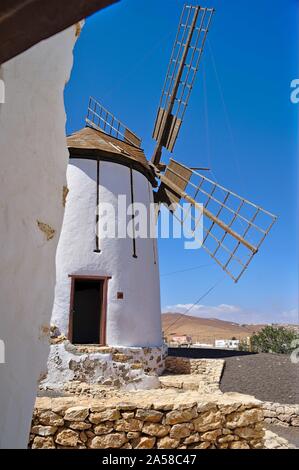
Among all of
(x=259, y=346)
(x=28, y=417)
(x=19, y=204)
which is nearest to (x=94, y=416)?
(x=28, y=417)

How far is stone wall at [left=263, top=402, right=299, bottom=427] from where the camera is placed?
26.6 ft

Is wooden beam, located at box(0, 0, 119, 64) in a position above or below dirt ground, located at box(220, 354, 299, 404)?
above

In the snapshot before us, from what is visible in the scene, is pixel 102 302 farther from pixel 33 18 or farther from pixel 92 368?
pixel 33 18

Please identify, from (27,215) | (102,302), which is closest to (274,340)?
(102,302)

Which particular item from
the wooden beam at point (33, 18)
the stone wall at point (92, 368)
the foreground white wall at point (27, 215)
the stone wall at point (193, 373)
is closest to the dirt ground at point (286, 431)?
the stone wall at point (193, 373)

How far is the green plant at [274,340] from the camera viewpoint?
768 inches

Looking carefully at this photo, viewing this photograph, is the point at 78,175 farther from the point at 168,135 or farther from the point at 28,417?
the point at 28,417

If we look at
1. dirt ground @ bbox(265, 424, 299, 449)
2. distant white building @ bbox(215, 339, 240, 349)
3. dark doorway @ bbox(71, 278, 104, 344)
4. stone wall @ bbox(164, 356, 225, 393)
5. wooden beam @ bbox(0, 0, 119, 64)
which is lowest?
distant white building @ bbox(215, 339, 240, 349)

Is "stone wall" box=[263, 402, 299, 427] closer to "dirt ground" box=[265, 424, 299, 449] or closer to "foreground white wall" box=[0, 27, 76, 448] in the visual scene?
"dirt ground" box=[265, 424, 299, 449]

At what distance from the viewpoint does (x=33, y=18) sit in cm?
113

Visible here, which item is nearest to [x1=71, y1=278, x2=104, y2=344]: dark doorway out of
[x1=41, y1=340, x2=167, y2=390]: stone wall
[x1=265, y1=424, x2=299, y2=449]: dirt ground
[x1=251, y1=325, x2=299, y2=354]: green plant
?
[x1=41, y1=340, x2=167, y2=390]: stone wall

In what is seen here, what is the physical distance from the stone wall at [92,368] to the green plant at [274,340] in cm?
1192

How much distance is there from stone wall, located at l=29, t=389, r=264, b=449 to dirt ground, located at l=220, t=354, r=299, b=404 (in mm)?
4329

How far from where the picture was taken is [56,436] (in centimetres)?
452
